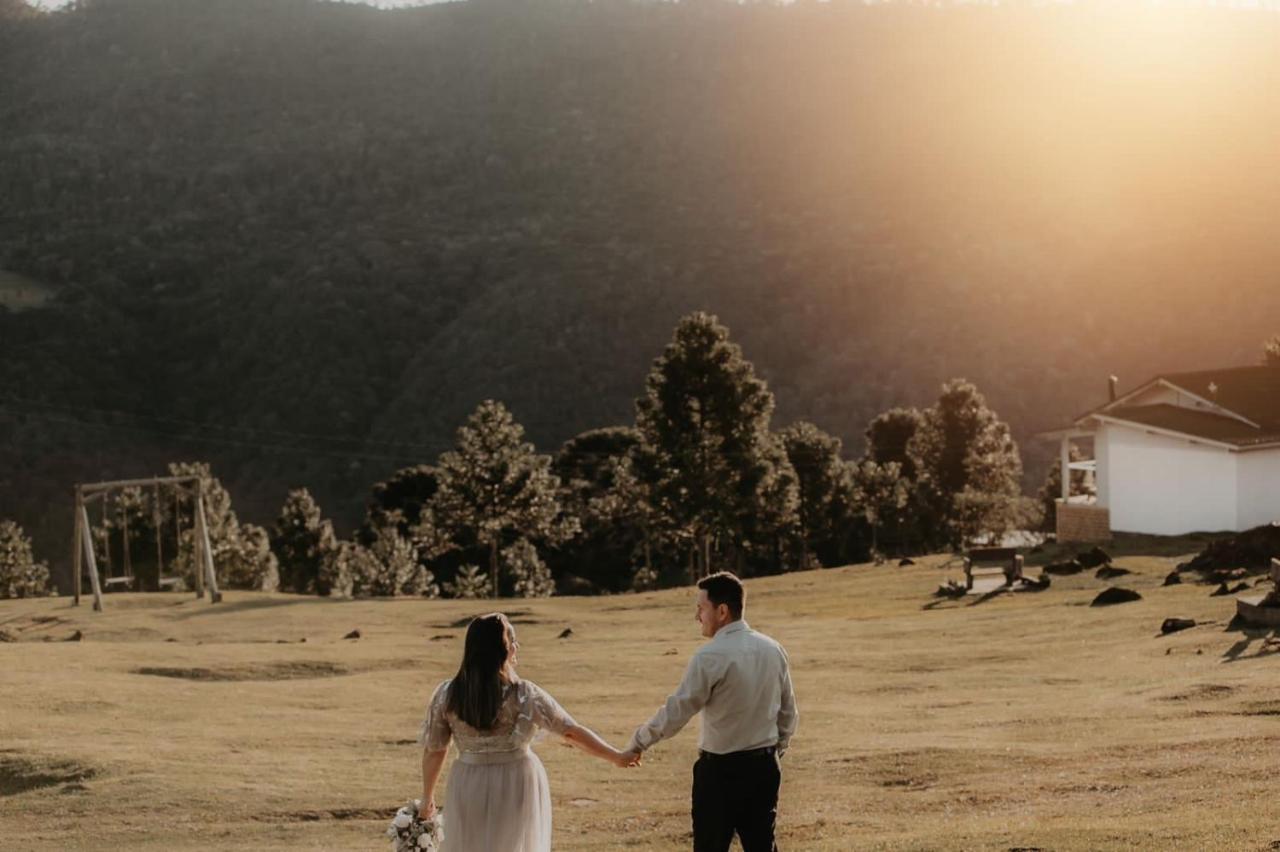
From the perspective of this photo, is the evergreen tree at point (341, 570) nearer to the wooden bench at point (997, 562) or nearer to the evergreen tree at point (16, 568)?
the evergreen tree at point (16, 568)

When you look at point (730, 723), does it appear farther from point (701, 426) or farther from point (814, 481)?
point (814, 481)

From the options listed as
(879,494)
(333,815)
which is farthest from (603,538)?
(333,815)

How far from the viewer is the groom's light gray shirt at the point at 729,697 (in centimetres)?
1179

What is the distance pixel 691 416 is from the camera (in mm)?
86000

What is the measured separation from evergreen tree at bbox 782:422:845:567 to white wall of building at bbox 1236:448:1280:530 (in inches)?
2145

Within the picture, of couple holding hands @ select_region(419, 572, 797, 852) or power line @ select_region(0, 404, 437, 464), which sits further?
power line @ select_region(0, 404, 437, 464)

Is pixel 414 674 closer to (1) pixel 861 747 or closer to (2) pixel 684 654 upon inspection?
(2) pixel 684 654

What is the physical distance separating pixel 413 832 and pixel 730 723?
2.59m

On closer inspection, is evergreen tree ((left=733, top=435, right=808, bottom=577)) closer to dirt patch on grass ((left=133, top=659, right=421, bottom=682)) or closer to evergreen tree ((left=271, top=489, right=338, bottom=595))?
evergreen tree ((left=271, top=489, right=338, bottom=595))

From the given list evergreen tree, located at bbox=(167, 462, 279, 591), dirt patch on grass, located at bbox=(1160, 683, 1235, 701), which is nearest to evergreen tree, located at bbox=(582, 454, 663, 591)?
evergreen tree, located at bbox=(167, 462, 279, 591)

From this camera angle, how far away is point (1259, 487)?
223 ft

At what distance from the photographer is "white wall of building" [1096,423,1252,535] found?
226 ft

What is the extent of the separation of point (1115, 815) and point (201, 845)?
12.6 metres

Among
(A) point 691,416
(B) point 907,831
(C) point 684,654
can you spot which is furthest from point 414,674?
(A) point 691,416
